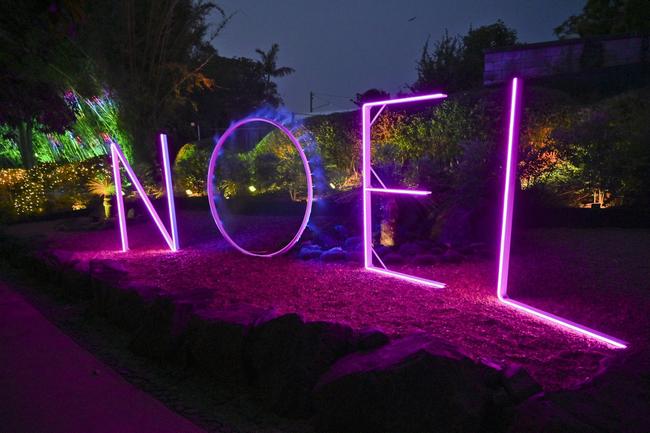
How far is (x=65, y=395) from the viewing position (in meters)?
3.02

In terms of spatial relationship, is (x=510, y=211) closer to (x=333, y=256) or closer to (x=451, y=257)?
(x=451, y=257)

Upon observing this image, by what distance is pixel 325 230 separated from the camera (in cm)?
714

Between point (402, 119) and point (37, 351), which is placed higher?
point (402, 119)

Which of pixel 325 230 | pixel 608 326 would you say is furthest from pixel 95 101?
pixel 608 326

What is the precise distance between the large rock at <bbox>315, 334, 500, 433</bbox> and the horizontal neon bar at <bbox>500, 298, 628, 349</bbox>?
1.45 m

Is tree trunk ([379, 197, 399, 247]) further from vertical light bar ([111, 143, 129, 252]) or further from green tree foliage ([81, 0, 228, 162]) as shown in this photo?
green tree foliage ([81, 0, 228, 162])

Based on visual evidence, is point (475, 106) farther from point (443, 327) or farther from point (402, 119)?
point (443, 327)

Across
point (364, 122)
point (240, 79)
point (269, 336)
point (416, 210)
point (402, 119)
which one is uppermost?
point (240, 79)

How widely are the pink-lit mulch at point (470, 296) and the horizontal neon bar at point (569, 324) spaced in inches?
3.1

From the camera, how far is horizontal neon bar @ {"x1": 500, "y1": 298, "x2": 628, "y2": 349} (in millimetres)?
3180

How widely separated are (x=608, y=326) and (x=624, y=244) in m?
2.78

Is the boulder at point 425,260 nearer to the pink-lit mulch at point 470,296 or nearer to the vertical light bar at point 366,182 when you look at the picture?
the pink-lit mulch at point 470,296

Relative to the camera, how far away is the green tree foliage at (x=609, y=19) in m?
18.9

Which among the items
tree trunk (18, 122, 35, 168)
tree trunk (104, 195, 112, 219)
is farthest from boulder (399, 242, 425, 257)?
tree trunk (18, 122, 35, 168)
